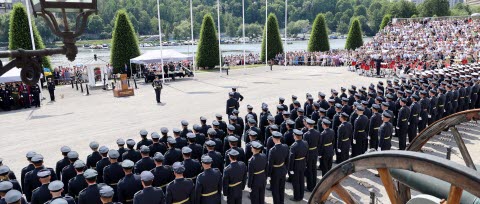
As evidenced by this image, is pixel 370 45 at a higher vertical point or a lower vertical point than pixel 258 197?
higher

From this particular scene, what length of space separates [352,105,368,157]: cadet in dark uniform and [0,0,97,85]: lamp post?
295 inches

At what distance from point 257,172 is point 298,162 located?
1063 mm

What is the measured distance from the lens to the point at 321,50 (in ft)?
130

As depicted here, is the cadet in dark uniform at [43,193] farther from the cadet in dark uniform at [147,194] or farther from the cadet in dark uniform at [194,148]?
the cadet in dark uniform at [194,148]

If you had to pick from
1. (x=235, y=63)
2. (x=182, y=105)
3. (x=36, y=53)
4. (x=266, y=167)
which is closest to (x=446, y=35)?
(x=235, y=63)

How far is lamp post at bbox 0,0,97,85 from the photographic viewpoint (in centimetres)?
248

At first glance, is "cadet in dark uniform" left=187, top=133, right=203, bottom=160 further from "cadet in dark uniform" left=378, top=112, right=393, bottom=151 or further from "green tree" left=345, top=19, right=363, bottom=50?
"green tree" left=345, top=19, right=363, bottom=50

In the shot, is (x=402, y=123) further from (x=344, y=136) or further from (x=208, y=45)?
(x=208, y=45)

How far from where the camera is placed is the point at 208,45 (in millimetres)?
32500

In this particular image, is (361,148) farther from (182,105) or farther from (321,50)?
(321,50)

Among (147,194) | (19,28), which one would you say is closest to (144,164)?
(147,194)

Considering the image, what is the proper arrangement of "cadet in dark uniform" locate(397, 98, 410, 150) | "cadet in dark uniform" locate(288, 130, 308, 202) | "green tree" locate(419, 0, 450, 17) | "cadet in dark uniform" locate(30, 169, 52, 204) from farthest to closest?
"green tree" locate(419, 0, 450, 17), "cadet in dark uniform" locate(397, 98, 410, 150), "cadet in dark uniform" locate(288, 130, 308, 202), "cadet in dark uniform" locate(30, 169, 52, 204)

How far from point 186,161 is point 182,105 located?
11.5 metres

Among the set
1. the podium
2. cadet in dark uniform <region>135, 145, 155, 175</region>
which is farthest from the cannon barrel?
the podium
